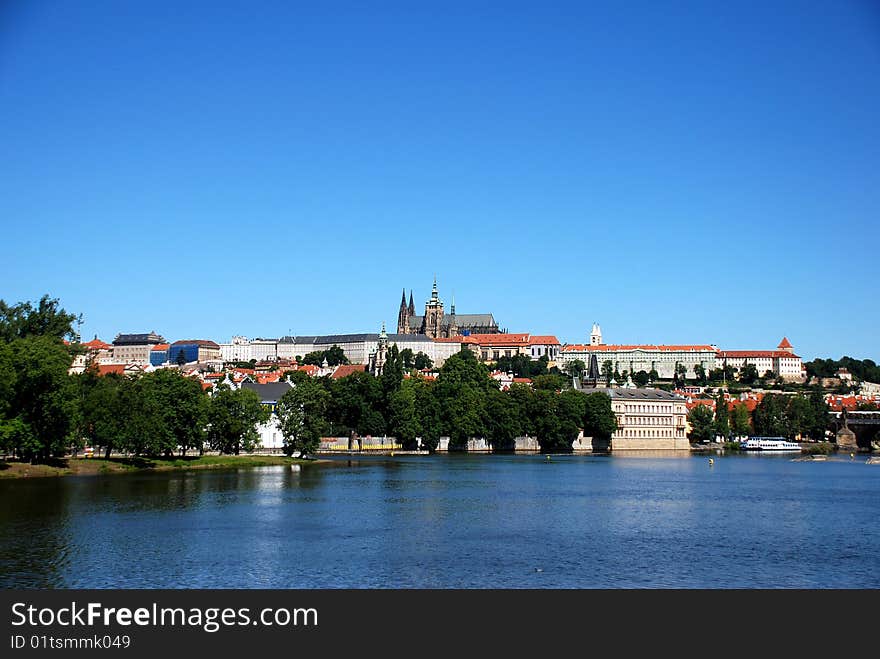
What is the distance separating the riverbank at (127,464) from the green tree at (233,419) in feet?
4.74

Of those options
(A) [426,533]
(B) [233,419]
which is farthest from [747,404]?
(A) [426,533]

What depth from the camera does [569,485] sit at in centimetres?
6184

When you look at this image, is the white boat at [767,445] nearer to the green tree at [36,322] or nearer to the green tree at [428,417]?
the green tree at [428,417]

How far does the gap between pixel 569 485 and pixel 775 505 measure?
14499 millimetres

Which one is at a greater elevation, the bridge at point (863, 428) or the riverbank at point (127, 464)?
the bridge at point (863, 428)

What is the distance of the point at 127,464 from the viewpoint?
6544cm

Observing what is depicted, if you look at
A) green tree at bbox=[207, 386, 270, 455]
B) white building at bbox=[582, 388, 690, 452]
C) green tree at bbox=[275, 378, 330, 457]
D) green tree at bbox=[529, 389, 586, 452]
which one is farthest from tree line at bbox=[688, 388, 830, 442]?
green tree at bbox=[207, 386, 270, 455]

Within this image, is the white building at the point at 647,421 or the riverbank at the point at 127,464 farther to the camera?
the white building at the point at 647,421

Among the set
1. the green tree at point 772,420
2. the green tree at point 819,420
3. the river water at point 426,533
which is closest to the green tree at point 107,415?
the river water at point 426,533

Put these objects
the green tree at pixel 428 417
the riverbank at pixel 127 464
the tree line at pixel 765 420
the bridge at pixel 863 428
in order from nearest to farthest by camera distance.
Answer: the riverbank at pixel 127 464 → the green tree at pixel 428 417 → the tree line at pixel 765 420 → the bridge at pixel 863 428

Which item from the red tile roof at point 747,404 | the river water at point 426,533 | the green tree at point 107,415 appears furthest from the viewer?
the red tile roof at point 747,404

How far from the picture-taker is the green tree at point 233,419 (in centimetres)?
7394
